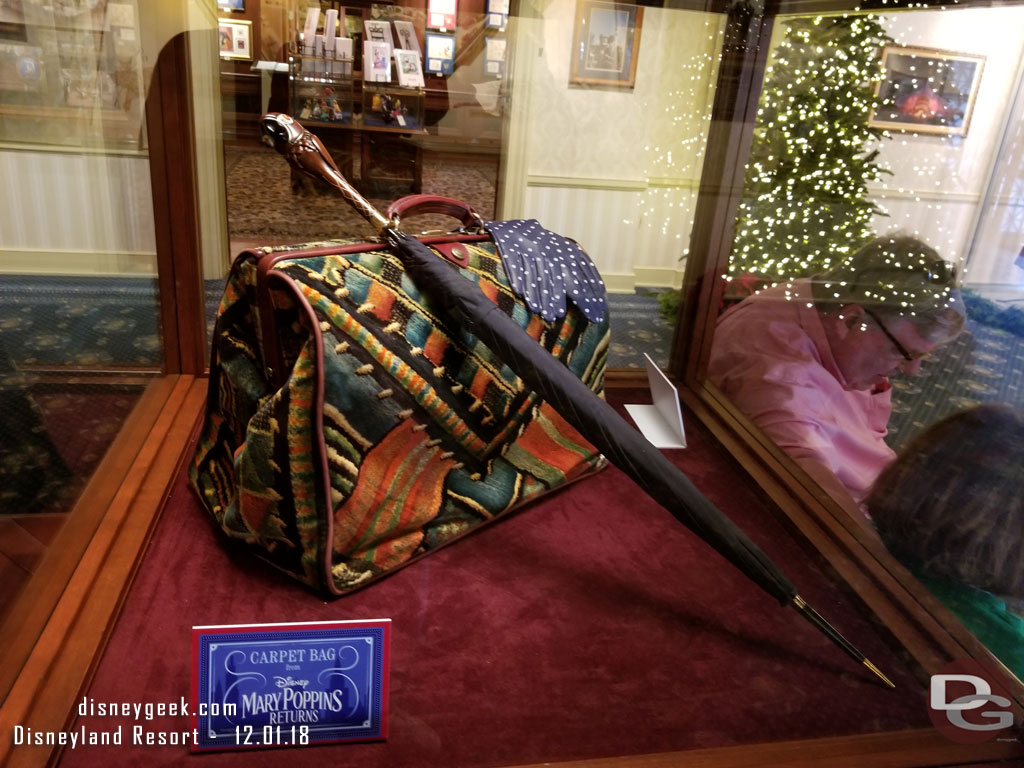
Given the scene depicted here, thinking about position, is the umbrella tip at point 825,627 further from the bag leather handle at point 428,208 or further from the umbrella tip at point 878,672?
the bag leather handle at point 428,208

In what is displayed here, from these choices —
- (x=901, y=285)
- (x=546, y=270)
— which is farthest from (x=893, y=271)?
(x=546, y=270)

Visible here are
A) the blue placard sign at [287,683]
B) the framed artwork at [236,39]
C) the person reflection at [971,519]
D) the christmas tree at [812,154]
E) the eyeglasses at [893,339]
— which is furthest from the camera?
the christmas tree at [812,154]

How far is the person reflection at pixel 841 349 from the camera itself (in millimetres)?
1009

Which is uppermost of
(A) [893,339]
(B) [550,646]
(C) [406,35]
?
(C) [406,35]

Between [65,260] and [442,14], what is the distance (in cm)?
64

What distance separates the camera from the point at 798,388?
4.17 feet

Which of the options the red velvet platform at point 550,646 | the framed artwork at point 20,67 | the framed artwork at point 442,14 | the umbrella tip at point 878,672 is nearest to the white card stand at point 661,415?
the red velvet platform at point 550,646

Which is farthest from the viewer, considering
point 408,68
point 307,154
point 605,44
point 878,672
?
point 605,44

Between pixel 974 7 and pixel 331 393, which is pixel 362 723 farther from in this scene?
pixel 974 7

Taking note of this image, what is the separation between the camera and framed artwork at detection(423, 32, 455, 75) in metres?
1.14

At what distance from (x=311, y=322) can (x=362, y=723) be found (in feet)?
1.25

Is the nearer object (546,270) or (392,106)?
(546,270)

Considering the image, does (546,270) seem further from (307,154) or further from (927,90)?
(927,90)

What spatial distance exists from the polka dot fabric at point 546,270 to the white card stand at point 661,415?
236 millimetres
